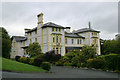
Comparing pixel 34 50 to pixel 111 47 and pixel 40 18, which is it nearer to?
pixel 40 18

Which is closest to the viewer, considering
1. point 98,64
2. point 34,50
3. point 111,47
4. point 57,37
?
point 98,64

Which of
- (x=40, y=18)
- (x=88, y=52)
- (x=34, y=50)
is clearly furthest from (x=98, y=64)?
(x=40, y=18)

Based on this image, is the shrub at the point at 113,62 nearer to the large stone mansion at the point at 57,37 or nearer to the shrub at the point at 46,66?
the shrub at the point at 46,66

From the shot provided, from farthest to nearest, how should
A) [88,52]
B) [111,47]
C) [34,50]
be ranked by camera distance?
[111,47] → [34,50] → [88,52]

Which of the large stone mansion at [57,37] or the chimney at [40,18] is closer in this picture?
the large stone mansion at [57,37]

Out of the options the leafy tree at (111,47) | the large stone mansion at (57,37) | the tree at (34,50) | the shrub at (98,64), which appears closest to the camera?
the shrub at (98,64)

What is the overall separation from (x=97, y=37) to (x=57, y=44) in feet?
57.6

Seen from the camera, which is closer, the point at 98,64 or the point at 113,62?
the point at 113,62

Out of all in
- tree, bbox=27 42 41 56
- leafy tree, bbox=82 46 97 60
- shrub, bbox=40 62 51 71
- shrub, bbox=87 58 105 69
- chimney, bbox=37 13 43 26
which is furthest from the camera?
chimney, bbox=37 13 43 26

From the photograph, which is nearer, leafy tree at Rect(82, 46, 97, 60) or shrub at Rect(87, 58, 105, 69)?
shrub at Rect(87, 58, 105, 69)

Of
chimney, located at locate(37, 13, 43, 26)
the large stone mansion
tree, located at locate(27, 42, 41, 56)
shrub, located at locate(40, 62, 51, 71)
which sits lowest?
shrub, located at locate(40, 62, 51, 71)

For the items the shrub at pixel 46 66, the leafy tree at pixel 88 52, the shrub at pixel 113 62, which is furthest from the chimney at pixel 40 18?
the shrub at pixel 113 62

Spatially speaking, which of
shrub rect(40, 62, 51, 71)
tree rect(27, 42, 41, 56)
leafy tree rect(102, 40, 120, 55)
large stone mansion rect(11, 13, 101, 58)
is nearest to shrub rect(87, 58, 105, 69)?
shrub rect(40, 62, 51, 71)

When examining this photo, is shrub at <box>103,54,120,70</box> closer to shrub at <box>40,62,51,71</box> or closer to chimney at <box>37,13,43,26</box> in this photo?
shrub at <box>40,62,51,71</box>
